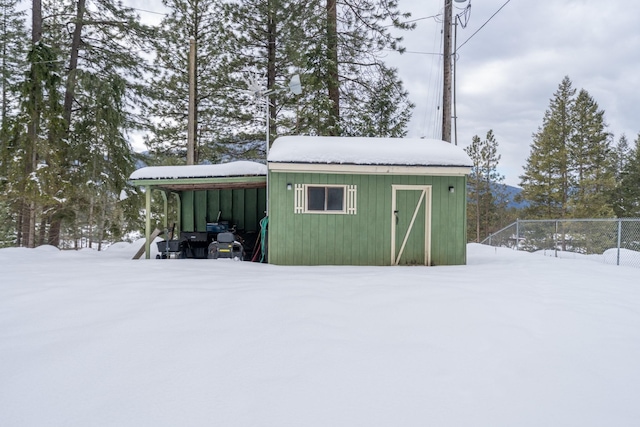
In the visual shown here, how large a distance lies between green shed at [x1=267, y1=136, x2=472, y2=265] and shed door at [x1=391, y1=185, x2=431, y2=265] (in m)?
0.02

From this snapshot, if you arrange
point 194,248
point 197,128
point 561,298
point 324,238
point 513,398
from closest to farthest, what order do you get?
point 513,398 → point 561,298 → point 324,238 → point 194,248 → point 197,128

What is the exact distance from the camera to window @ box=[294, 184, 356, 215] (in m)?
6.32

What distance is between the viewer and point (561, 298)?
3.65 metres

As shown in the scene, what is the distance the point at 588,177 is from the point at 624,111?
606 cm

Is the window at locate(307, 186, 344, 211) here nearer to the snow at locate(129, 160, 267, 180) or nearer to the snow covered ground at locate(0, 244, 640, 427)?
the snow at locate(129, 160, 267, 180)

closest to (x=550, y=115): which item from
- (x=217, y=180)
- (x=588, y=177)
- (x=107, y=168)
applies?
(x=588, y=177)

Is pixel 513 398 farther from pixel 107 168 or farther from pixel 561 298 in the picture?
pixel 107 168

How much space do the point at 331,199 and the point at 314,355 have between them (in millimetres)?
4343

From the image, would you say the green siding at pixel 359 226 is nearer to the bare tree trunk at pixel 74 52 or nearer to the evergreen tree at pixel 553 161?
the bare tree trunk at pixel 74 52

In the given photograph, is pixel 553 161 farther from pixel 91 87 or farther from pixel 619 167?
pixel 91 87

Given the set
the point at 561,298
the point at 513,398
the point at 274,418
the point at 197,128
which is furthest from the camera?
the point at 197,128

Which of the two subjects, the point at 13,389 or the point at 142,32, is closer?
the point at 13,389

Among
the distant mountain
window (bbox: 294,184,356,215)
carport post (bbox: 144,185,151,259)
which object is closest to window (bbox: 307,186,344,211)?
window (bbox: 294,184,356,215)

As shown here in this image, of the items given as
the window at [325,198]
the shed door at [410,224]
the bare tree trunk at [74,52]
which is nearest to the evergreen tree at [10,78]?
the bare tree trunk at [74,52]
